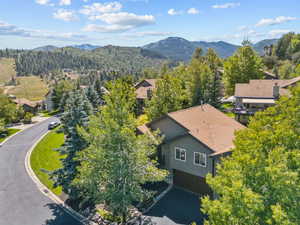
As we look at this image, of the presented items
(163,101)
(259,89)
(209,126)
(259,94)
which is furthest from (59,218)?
(259,89)

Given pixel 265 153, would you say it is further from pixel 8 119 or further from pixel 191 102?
pixel 8 119

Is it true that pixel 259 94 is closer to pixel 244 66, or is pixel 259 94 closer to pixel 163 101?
pixel 244 66

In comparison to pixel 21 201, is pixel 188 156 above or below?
above

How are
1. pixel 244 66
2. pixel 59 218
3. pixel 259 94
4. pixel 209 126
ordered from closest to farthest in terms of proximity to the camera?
pixel 59 218 → pixel 209 126 → pixel 259 94 → pixel 244 66

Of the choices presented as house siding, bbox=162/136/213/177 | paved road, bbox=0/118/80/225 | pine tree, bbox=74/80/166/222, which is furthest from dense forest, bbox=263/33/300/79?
paved road, bbox=0/118/80/225

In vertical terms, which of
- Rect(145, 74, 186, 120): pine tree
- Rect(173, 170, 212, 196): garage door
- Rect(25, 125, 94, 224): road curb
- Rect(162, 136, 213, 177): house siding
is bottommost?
Rect(25, 125, 94, 224): road curb

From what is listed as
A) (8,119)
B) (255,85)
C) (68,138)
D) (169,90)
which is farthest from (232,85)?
(8,119)

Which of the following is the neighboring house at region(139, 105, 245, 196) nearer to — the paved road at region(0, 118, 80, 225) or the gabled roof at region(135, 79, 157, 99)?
the paved road at region(0, 118, 80, 225)
